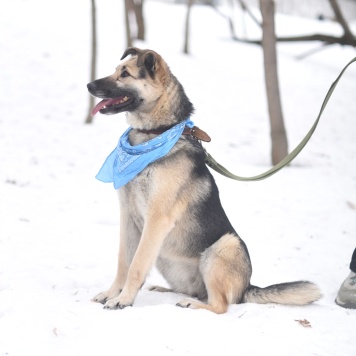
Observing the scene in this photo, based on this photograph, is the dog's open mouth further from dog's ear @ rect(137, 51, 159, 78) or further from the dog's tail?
the dog's tail

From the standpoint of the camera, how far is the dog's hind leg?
4.16 m

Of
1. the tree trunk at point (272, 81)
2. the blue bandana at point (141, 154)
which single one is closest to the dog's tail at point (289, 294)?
the blue bandana at point (141, 154)

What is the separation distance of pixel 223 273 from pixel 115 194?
12.2 feet

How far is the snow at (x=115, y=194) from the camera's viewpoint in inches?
142

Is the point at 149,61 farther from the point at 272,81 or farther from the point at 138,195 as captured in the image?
the point at 272,81

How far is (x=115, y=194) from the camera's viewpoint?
7.73m

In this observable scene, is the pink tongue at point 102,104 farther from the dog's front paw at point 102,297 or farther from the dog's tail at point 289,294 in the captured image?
the dog's tail at point 289,294

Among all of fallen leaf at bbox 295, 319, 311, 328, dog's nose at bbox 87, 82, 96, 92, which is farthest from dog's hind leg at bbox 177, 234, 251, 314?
dog's nose at bbox 87, 82, 96, 92

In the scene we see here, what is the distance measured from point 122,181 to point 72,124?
6.75 meters

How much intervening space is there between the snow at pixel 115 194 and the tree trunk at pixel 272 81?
0.42 metres

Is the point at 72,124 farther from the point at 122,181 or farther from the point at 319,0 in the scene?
the point at 319,0

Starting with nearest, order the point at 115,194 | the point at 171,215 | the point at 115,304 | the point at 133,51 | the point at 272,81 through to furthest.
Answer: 1. the point at 115,304
2. the point at 171,215
3. the point at 133,51
4. the point at 115,194
5. the point at 272,81

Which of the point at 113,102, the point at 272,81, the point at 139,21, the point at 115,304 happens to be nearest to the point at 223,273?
the point at 115,304

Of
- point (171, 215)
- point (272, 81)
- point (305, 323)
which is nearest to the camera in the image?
point (305, 323)
